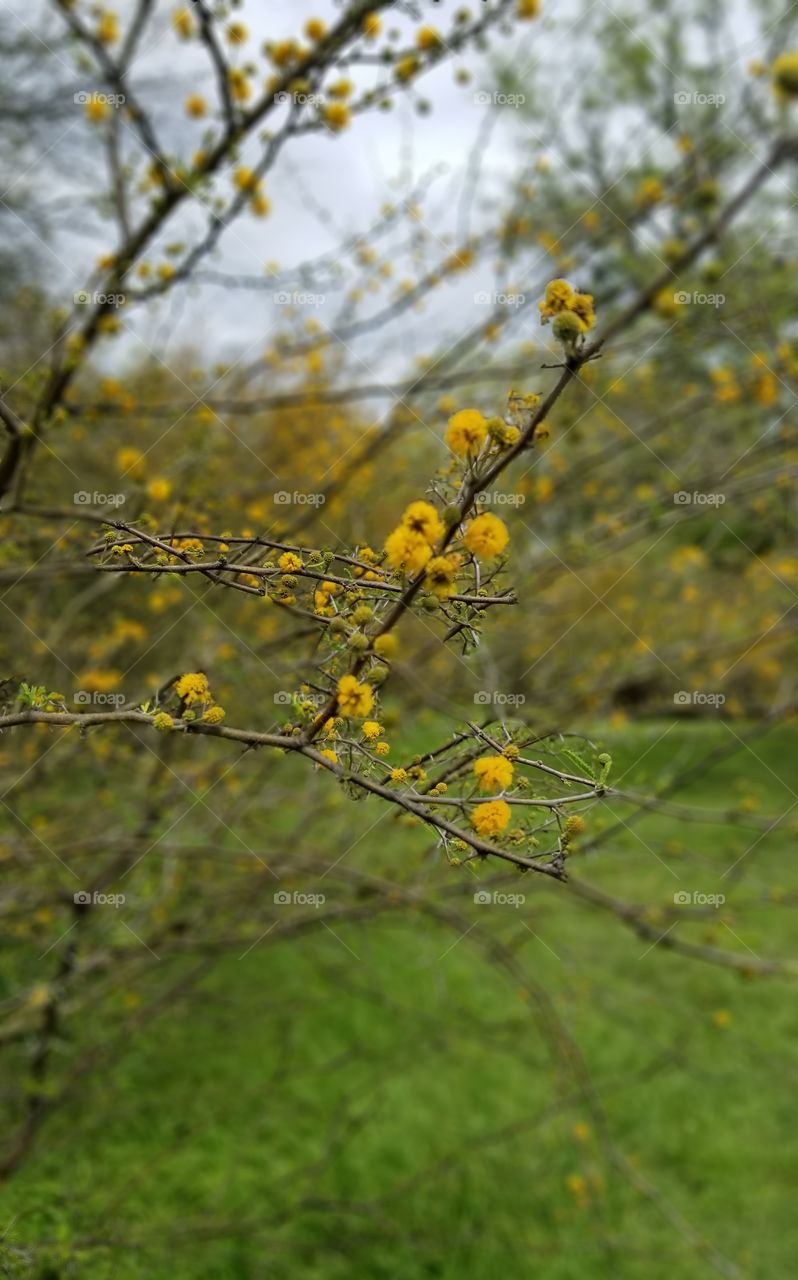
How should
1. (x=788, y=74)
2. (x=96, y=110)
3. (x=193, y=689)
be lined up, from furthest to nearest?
(x=96, y=110) → (x=788, y=74) → (x=193, y=689)

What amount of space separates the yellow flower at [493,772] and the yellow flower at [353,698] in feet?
0.39

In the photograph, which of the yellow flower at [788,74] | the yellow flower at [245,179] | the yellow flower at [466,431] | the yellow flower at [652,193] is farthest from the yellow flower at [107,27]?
the yellow flower at [466,431]

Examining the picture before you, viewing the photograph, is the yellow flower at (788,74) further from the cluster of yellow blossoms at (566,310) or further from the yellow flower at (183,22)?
the yellow flower at (183,22)

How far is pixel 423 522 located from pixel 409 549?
0.03 m

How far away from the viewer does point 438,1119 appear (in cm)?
404

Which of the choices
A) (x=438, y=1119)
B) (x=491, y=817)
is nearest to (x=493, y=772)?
(x=491, y=817)

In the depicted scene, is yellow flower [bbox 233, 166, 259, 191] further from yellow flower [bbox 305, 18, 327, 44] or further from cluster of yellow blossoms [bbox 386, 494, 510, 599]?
cluster of yellow blossoms [bbox 386, 494, 510, 599]

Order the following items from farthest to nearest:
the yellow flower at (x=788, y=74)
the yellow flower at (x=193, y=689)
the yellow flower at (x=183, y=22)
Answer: the yellow flower at (x=183, y=22) < the yellow flower at (x=788, y=74) < the yellow flower at (x=193, y=689)

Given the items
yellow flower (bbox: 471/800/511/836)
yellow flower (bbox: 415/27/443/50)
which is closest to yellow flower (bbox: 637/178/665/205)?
yellow flower (bbox: 415/27/443/50)

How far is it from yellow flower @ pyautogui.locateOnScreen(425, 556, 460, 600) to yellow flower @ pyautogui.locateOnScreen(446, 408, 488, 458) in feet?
0.32

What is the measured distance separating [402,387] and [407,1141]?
316 centimetres

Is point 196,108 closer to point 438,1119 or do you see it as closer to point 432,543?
point 432,543

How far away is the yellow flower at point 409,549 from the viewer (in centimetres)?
73

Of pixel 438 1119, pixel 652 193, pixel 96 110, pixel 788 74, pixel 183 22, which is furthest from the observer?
pixel 438 1119
